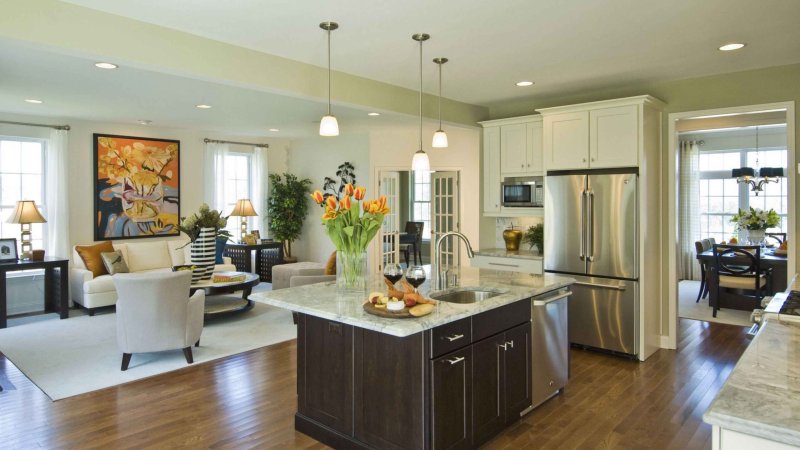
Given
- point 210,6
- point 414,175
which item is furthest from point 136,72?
point 414,175

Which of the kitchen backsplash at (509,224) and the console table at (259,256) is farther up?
the kitchen backsplash at (509,224)

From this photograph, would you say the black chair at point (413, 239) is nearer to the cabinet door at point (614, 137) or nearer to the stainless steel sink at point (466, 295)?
the cabinet door at point (614, 137)

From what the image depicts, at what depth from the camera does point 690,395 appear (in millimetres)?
3754

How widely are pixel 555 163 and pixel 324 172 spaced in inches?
190

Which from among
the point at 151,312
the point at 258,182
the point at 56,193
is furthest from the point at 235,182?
the point at 151,312

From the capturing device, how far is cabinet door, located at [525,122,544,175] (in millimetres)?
5367

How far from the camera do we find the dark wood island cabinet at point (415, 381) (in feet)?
8.36

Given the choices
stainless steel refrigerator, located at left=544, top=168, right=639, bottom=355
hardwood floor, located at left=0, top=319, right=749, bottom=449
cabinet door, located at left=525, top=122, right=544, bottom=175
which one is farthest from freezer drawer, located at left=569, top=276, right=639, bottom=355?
cabinet door, located at left=525, top=122, right=544, bottom=175

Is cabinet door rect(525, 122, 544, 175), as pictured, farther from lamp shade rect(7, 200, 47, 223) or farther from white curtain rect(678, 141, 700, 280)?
Answer: lamp shade rect(7, 200, 47, 223)

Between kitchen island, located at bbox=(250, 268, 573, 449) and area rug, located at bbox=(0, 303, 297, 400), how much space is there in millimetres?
1967

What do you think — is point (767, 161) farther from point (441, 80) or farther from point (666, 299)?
point (441, 80)

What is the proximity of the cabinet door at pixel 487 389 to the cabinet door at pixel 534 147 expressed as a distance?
2808 mm

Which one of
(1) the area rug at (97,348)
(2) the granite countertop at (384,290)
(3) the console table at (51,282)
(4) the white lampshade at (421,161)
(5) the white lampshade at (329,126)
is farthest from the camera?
(3) the console table at (51,282)

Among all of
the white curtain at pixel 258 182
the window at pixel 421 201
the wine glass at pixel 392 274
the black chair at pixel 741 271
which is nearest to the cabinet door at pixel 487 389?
the wine glass at pixel 392 274
